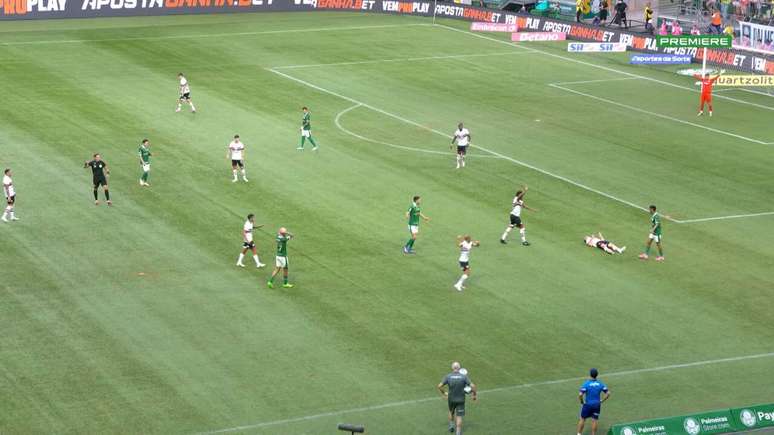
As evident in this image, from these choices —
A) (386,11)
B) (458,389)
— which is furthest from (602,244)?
(386,11)

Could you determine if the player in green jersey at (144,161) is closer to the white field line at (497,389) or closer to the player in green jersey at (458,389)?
the white field line at (497,389)

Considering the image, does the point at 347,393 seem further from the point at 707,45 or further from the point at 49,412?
the point at 707,45

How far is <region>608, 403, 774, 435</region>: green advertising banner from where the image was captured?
3062 cm

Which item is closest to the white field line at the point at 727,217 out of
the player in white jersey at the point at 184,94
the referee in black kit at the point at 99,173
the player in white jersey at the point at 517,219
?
the player in white jersey at the point at 517,219

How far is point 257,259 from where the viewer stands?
Answer: 142 feet

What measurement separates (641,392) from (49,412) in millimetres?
15035

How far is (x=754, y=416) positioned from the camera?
104 ft

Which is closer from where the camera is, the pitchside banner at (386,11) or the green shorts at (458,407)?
the green shorts at (458,407)

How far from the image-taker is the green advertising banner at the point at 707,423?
30625 millimetres

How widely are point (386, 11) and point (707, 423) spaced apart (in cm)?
7052

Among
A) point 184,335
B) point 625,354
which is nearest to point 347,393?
point 184,335

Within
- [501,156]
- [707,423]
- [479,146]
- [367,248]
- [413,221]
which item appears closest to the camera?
[707,423]

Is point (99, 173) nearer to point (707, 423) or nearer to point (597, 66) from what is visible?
point (707, 423)

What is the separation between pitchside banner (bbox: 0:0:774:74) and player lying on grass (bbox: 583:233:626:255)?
34.6 m
